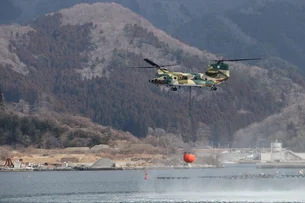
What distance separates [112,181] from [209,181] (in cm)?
2149

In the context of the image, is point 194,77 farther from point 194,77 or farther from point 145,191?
point 145,191

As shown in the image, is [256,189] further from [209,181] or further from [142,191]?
[209,181]

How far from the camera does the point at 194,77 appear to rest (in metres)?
113

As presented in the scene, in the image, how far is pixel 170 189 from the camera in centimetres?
15275

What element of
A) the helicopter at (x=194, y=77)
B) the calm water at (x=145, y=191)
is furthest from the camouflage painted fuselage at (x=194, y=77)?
the calm water at (x=145, y=191)

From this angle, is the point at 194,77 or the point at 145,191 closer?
the point at 194,77

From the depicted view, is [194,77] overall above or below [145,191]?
above

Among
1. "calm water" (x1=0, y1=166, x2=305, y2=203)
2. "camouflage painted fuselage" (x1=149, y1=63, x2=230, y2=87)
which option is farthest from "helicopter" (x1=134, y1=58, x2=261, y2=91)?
"calm water" (x1=0, y1=166, x2=305, y2=203)

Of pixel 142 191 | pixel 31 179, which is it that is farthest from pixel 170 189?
pixel 31 179

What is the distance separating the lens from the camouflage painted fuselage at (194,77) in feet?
367

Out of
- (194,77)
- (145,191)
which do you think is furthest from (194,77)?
(145,191)

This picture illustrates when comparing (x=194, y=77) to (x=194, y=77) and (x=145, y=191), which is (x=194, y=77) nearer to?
(x=194, y=77)

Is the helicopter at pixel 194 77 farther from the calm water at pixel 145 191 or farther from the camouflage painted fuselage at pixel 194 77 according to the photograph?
the calm water at pixel 145 191

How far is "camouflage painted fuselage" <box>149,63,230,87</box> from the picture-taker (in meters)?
112
